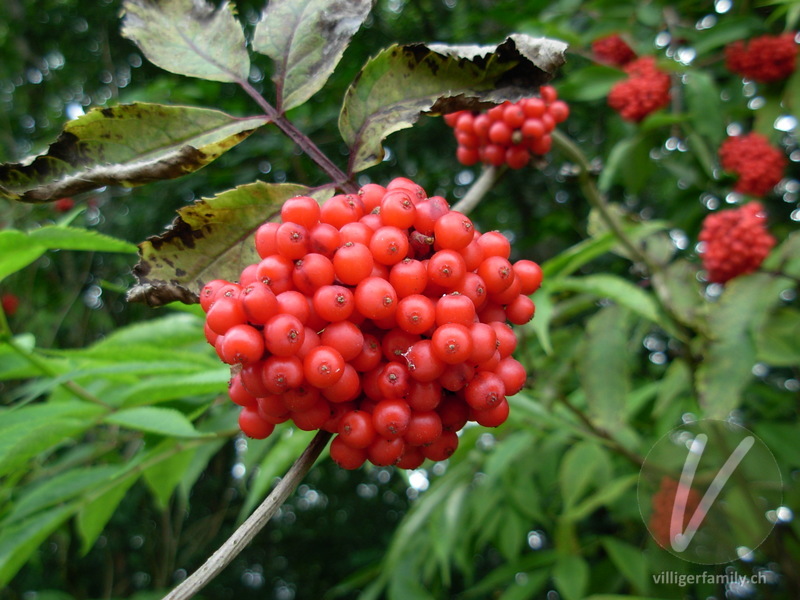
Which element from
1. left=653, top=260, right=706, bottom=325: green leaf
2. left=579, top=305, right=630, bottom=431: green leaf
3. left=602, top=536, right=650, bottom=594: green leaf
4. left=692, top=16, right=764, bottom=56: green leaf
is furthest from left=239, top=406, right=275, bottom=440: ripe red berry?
left=692, top=16, right=764, bottom=56: green leaf

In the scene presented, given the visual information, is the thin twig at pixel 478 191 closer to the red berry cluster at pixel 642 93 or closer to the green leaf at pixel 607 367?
the green leaf at pixel 607 367

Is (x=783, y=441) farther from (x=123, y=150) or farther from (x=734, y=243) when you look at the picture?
(x=123, y=150)

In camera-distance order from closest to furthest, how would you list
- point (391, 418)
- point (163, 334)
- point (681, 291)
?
point (391, 418) < point (163, 334) < point (681, 291)

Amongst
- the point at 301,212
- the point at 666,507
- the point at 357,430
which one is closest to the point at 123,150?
the point at 301,212

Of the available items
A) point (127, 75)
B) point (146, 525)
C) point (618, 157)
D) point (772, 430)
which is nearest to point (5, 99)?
point (127, 75)

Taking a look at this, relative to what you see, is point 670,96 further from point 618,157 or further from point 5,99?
point 5,99

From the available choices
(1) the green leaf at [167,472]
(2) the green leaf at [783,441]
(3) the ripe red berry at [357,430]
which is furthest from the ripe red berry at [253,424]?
(2) the green leaf at [783,441]

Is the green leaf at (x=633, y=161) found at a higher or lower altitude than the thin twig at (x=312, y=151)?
lower
